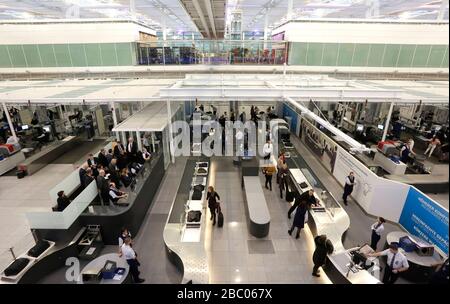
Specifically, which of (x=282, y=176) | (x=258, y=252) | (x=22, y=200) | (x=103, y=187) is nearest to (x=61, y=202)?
(x=103, y=187)

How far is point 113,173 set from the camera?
773cm

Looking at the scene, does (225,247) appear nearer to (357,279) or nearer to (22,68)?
(357,279)

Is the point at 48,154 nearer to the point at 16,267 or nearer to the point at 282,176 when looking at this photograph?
the point at 16,267

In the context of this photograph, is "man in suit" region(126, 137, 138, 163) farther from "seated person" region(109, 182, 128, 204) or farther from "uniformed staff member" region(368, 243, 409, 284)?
"uniformed staff member" region(368, 243, 409, 284)

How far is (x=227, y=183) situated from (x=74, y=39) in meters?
17.1

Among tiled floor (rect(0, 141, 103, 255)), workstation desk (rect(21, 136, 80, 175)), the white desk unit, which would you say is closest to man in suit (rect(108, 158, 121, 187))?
tiled floor (rect(0, 141, 103, 255))

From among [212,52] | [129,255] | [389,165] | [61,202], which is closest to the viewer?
[129,255]

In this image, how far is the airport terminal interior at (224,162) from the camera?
5641mm

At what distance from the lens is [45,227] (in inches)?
242

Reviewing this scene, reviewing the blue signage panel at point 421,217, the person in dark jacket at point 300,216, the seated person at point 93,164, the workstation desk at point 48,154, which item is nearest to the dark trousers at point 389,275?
the blue signage panel at point 421,217

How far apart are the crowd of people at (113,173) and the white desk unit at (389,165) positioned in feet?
32.4

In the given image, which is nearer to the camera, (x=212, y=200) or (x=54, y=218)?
(x=54, y=218)

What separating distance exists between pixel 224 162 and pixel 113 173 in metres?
5.52

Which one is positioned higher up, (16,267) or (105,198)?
(105,198)
